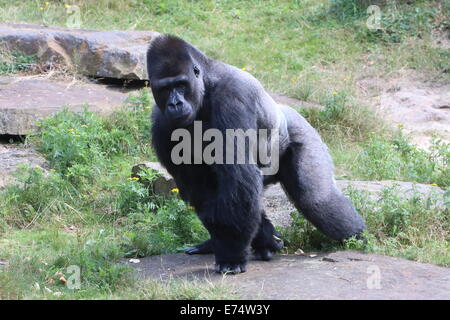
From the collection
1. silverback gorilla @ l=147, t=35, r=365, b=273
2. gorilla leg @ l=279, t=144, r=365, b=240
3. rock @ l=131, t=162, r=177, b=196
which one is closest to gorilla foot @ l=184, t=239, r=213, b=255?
silverback gorilla @ l=147, t=35, r=365, b=273

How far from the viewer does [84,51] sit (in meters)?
8.48

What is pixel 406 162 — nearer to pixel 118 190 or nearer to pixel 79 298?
pixel 118 190

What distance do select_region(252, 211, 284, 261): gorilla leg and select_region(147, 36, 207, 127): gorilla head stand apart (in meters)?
1.09

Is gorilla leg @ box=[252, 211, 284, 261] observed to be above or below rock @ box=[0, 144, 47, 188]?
below

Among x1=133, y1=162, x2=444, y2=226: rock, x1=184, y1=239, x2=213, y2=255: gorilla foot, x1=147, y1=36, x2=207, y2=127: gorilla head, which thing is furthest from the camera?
x1=133, y1=162, x2=444, y2=226: rock

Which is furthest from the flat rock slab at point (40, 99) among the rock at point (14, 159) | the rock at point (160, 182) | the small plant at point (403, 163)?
the small plant at point (403, 163)

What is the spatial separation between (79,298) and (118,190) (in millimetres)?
2081

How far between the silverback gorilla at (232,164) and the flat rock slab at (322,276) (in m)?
0.18

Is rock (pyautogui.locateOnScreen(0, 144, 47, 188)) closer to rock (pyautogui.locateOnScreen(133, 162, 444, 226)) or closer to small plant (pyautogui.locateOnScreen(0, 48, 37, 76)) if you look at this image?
rock (pyautogui.locateOnScreen(133, 162, 444, 226))

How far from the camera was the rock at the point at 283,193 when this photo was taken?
570 cm

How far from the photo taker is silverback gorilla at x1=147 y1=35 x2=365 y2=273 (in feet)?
14.5

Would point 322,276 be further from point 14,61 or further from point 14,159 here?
point 14,61

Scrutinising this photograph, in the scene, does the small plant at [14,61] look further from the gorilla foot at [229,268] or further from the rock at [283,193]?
the gorilla foot at [229,268]

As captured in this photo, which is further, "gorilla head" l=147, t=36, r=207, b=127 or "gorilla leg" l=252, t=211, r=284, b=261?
"gorilla leg" l=252, t=211, r=284, b=261
